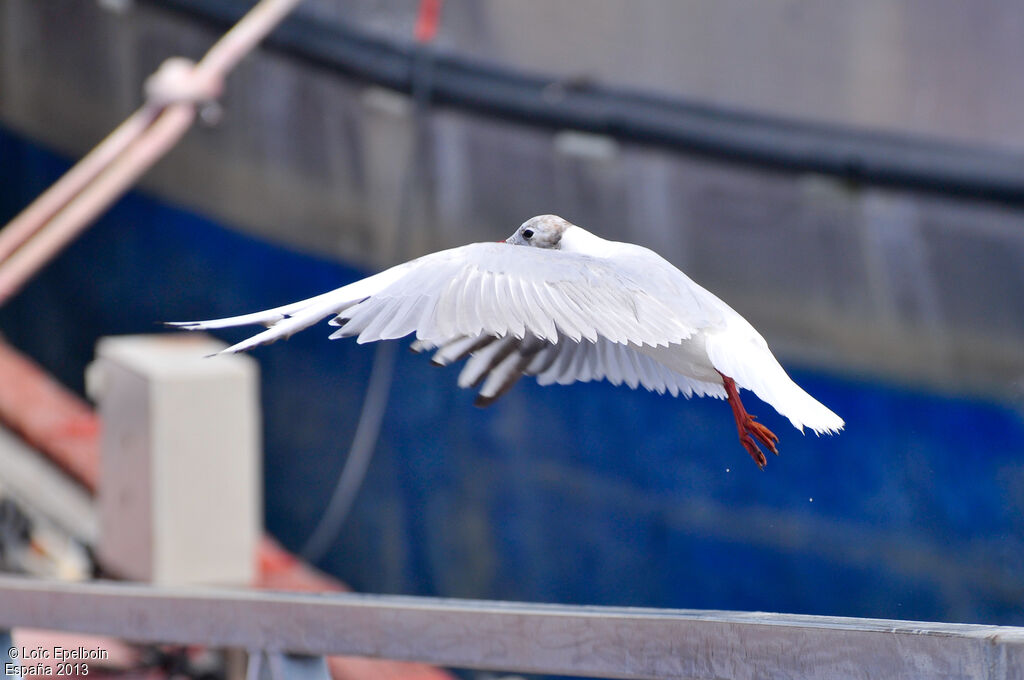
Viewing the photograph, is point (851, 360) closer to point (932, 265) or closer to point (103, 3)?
point (932, 265)

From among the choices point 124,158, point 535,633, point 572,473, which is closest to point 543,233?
point 535,633

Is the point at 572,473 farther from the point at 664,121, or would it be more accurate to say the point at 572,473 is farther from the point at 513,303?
the point at 513,303

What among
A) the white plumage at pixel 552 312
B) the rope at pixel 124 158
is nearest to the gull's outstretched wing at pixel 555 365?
the white plumage at pixel 552 312

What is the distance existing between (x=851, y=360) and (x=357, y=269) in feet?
5.20

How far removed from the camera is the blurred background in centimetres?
285

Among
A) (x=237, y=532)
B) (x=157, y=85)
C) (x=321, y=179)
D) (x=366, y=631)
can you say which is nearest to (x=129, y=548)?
(x=237, y=532)

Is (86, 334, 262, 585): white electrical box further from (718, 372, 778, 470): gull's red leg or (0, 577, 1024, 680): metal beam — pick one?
(718, 372, 778, 470): gull's red leg

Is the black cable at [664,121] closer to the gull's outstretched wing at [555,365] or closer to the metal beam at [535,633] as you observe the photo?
the gull's outstretched wing at [555,365]

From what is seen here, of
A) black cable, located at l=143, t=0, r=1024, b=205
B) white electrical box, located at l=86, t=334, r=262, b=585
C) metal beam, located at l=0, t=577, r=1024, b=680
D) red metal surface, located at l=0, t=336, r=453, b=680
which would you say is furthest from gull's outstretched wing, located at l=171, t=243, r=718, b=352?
red metal surface, located at l=0, t=336, r=453, b=680

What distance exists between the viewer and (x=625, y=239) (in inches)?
130

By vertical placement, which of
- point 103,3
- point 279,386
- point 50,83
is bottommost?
point 279,386

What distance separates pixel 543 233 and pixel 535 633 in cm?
68

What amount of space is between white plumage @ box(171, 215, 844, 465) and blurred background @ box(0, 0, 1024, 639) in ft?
4.89

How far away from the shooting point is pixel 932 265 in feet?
9.37
